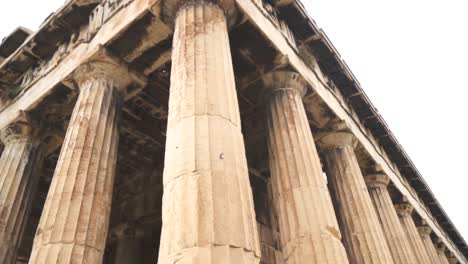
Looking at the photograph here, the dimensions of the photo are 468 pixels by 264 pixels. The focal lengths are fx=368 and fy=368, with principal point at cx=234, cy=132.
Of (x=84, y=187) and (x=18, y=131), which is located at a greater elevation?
(x=18, y=131)

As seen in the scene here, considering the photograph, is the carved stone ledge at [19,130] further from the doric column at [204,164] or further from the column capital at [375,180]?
the column capital at [375,180]

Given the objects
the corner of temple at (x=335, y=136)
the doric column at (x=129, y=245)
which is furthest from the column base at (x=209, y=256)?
the doric column at (x=129, y=245)

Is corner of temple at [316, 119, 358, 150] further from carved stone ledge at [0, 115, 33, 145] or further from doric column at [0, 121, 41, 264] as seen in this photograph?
carved stone ledge at [0, 115, 33, 145]

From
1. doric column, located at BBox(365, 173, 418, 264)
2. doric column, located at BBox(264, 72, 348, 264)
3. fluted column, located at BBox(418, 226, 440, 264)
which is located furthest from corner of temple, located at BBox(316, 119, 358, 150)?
fluted column, located at BBox(418, 226, 440, 264)

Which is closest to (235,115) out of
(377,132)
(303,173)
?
(303,173)

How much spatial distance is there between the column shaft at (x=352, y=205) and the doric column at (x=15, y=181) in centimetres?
1107

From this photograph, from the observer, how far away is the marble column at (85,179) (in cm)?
820

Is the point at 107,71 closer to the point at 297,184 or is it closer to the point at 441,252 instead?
the point at 297,184

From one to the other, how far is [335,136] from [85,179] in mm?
9761

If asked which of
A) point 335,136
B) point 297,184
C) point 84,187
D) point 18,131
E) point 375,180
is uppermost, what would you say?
point 18,131

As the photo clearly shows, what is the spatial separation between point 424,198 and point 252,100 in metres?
19.5

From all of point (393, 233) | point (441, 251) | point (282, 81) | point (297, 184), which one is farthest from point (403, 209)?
point (297, 184)

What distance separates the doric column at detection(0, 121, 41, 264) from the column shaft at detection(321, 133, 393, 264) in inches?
436

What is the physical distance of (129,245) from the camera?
57.3 feet
